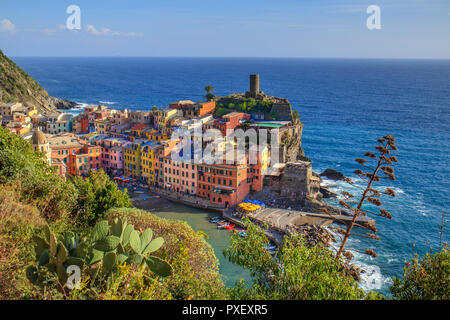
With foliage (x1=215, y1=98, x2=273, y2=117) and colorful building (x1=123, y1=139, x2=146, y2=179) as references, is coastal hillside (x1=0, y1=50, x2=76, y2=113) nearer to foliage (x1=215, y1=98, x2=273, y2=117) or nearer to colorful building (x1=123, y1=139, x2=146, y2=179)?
foliage (x1=215, y1=98, x2=273, y2=117)

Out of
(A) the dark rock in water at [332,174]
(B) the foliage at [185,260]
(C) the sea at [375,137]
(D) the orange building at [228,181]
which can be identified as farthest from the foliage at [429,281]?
(A) the dark rock in water at [332,174]

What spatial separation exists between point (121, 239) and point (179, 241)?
6923 mm

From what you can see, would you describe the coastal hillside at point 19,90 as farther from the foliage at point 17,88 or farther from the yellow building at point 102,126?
the yellow building at point 102,126

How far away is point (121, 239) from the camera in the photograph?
42.4ft

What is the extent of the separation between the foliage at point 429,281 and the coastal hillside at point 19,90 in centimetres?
9577

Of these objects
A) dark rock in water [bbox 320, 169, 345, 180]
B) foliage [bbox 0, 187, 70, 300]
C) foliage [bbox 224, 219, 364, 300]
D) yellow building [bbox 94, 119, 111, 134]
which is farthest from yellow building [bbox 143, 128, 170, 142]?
foliage [bbox 224, 219, 364, 300]

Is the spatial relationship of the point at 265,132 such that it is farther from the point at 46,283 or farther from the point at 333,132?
the point at 46,283

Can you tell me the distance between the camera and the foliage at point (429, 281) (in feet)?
42.7

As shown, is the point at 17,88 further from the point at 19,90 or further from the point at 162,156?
the point at 162,156

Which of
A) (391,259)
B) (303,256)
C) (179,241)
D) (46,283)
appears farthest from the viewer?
(391,259)

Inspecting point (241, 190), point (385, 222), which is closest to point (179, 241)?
point (241, 190)

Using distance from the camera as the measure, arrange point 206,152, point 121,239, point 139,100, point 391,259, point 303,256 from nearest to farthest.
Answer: point 121,239 < point 303,256 < point 391,259 < point 206,152 < point 139,100

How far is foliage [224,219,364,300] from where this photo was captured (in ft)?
41.5

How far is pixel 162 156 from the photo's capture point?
5225 cm
